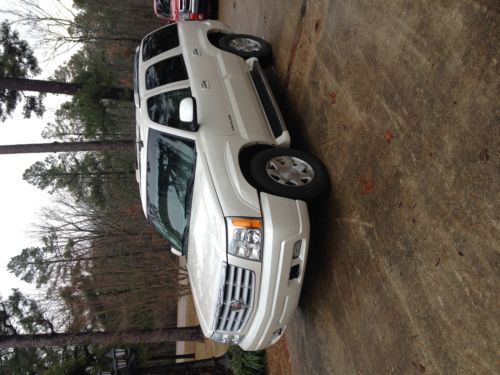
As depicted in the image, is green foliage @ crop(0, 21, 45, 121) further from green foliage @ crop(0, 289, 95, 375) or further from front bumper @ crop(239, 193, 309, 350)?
front bumper @ crop(239, 193, 309, 350)

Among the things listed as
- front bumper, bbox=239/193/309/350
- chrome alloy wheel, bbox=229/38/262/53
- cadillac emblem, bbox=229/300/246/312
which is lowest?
cadillac emblem, bbox=229/300/246/312

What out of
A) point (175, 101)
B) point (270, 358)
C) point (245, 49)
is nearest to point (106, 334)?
point (270, 358)

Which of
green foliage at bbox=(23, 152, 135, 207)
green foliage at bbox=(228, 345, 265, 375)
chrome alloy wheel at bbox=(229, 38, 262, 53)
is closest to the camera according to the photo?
chrome alloy wheel at bbox=(229, 38, 262, 53)

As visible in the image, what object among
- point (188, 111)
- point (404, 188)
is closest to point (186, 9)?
point (188, 111)

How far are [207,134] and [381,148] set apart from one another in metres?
1.90

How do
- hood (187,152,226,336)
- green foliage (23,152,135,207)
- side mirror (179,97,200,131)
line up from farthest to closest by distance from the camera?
green foliage (23,152,135,207)
side mirror (179,97,200,131)
hood (187,152,226,336)

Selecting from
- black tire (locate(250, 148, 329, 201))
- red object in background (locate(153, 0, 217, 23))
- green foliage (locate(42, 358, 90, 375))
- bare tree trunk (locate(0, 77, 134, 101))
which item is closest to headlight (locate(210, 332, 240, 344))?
black tire (locate(250, 148, 329, 201))

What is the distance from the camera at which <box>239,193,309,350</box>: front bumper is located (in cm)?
415

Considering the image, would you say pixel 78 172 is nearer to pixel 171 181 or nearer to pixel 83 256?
pixel 83 256

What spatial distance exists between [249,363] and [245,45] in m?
5.78

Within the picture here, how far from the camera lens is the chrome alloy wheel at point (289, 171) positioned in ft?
15.1

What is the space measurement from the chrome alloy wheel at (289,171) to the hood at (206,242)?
728mm

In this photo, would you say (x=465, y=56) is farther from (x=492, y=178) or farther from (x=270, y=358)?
(x=270, y=358)

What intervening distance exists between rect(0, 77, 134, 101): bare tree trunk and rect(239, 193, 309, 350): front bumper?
925 centimetres
